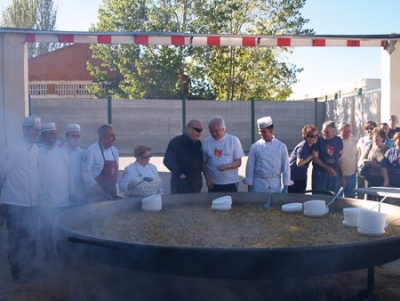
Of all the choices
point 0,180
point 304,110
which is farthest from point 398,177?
point 304,110

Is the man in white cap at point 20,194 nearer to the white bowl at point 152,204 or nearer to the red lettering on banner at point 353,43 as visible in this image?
the white bowl at point 152,204

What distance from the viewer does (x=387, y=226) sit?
3564 mm

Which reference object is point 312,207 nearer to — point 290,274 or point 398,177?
point 290,274

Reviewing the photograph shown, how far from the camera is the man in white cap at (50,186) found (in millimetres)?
A: 5031

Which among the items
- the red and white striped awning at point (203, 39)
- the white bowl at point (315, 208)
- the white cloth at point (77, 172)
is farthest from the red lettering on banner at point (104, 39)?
the white bowl at point (315, 208)

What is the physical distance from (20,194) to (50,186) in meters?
0.32

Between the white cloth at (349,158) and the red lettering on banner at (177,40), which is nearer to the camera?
the white cloth at (349,158)

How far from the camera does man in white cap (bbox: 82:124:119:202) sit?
5.02m

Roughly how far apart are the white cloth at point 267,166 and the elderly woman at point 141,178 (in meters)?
1.03

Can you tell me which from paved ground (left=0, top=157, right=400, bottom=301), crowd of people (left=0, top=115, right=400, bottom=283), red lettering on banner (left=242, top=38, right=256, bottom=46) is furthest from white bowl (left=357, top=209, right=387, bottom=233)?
red lettering on banner (left=242, top=38, right=256, bottom=46)

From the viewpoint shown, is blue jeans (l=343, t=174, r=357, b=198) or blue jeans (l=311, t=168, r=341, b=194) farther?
blue jeans (l=343, t=174, r=357, b=198)

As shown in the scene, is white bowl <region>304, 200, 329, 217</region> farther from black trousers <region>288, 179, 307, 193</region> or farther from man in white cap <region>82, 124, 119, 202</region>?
black trousers <region>288, 179, 307, 193</region>

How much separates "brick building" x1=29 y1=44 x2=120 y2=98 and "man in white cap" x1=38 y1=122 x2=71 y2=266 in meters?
27.0

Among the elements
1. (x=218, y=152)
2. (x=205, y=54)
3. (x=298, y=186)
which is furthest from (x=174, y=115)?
(x=218, y=152)
